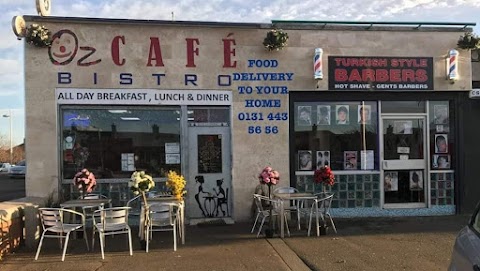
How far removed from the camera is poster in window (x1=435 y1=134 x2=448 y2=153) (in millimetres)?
11484

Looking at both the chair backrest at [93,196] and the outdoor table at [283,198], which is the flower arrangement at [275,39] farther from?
the chair backrest at [93,196]

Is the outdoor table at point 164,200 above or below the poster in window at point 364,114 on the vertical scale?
below

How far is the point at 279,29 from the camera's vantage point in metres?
10.9

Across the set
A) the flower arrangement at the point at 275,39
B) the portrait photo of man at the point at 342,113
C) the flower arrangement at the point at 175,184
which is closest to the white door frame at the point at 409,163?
the portrait photo of man at the point at 342,113

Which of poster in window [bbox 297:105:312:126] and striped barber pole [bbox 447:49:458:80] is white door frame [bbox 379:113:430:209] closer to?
striped barber pole [bbox 447:49:458:80]

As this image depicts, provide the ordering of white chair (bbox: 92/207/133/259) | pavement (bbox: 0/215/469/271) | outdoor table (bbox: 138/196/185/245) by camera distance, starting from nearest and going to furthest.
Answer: pavement (bbox: 0/215/469/271)
white chair (bbox: 92/207/133/259)
outdoor table (bbox: 138/196/185/245)

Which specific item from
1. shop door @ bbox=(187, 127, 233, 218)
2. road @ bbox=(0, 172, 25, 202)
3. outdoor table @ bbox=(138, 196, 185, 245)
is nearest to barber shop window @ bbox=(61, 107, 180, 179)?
shop door @ bbox=(187, 127, 233, 218)

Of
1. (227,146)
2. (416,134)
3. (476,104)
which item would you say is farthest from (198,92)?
(476,104)

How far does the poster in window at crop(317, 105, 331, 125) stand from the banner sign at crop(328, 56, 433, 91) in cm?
50

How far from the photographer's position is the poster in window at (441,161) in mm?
11461

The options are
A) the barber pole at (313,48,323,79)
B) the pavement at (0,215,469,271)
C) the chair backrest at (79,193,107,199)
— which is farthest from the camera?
the barber pole at (313,48,323,79)

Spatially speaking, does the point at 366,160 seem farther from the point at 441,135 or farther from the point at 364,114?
the point at 441,135

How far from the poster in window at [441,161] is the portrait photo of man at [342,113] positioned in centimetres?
231

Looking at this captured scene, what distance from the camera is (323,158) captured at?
11.2 m
